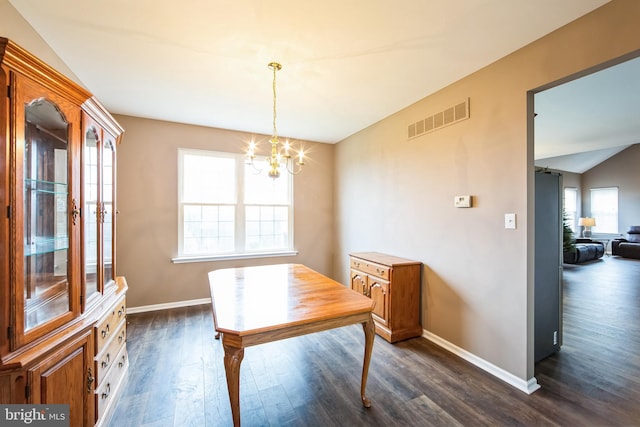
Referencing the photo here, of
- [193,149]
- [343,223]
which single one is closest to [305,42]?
[193,149]

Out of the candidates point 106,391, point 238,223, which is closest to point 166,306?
point 238,223

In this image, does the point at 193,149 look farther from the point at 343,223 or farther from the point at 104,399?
the point at 104,399

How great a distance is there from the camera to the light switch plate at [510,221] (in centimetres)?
217

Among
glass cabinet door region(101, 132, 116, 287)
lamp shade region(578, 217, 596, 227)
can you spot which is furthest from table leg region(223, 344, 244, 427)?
lamp shade region(578, 217, 596, 227)

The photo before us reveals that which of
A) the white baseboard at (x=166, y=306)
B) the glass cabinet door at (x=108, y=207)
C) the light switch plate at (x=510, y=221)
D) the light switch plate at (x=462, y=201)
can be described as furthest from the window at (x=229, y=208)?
the light switch plate at (x=510, y=221)

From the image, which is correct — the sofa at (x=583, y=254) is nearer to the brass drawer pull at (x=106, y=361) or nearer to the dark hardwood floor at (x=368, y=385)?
the dark hardwood floor at (x=368, y=385)

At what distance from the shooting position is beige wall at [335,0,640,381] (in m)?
1.87

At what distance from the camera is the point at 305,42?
2.08 m

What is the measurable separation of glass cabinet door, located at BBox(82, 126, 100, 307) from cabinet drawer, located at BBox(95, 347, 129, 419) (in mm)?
585

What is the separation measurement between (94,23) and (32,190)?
1351mm

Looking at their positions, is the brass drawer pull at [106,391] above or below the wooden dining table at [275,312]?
below

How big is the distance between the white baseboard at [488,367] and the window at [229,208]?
109 inches

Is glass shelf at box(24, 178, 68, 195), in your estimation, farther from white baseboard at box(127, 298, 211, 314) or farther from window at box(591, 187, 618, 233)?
window at box(591, 187, 618, 233)

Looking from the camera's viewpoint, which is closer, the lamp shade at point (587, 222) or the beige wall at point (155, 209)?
the beige wall at point (155, 209)
